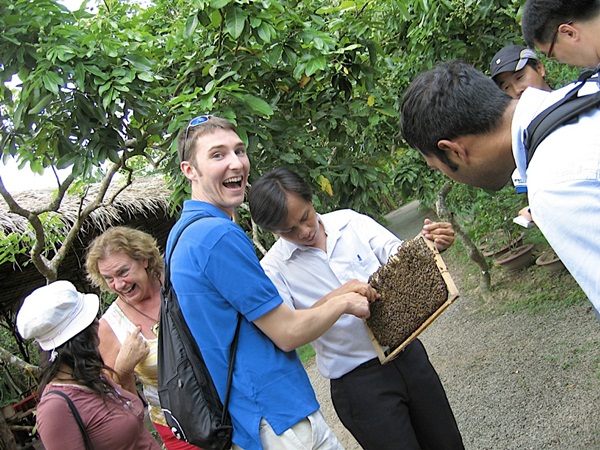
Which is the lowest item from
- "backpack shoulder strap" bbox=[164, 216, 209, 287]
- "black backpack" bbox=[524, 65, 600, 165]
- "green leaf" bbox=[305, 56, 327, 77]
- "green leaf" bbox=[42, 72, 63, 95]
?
"backpack shoulder strap" bbox=[164, 216, 209, 287]

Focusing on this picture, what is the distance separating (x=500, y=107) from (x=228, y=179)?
44.0 inches

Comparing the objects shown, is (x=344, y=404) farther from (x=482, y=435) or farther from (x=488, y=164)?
(x=482, y=435)

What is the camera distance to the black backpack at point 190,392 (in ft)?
6.63

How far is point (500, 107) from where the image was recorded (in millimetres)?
1613

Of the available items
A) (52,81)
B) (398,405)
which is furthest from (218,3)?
(398,405)

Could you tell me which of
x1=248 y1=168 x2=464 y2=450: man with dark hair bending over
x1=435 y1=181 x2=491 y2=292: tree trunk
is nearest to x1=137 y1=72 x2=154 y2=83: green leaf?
x1=248 y1=168 x2=464 y2=450: man with dark hair bending over

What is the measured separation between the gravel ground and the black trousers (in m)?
1.69

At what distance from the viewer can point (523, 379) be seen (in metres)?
4.96

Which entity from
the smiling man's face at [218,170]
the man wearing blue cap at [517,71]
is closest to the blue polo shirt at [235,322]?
the smiling man's face at [218,170]

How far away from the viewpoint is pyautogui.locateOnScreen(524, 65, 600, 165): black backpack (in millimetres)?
1295

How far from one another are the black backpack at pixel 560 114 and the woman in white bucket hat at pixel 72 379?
2155 mm

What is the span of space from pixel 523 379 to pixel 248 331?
3.80 m

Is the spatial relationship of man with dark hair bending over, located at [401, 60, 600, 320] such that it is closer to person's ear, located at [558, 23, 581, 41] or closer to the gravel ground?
person's ear, located at [558, 23, 581, 41]

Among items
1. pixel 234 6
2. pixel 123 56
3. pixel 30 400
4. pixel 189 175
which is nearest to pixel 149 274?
pixel 189 175
